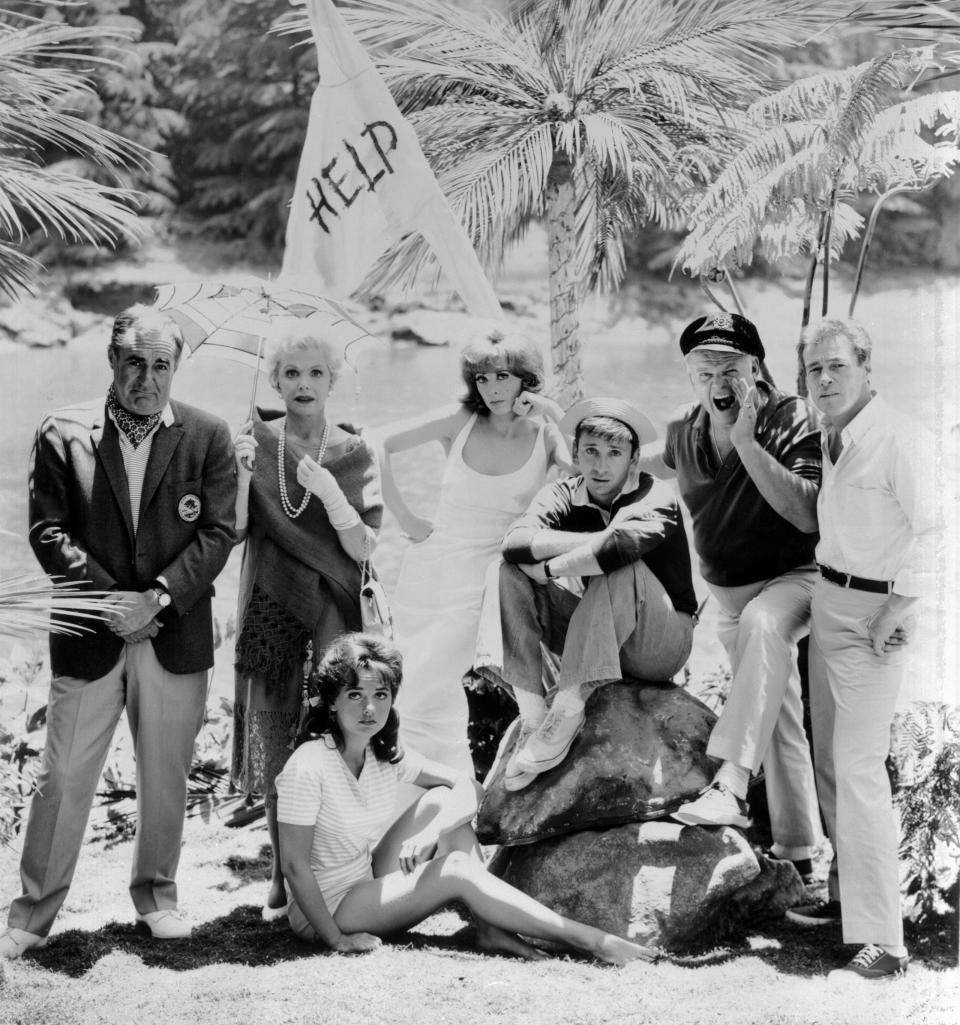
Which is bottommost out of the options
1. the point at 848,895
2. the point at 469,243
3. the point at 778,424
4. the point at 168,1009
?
the point at 168,1009

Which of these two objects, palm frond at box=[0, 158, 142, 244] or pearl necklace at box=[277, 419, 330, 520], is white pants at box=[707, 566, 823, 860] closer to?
pearl necklace at box=[277, 419, 330, 520]

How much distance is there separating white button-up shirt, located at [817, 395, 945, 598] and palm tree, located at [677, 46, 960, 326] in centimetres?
100

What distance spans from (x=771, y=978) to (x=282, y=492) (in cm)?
262

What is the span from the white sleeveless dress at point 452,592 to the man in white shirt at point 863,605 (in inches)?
46.7

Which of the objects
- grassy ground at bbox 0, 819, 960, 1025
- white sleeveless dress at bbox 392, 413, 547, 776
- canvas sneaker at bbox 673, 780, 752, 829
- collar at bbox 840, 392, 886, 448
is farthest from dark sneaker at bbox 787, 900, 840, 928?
collar at bbox 840, 392, 886, 448

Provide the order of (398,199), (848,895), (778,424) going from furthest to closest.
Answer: (398,199) < (778,424) < (848,895)

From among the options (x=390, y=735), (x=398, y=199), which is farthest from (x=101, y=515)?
(x=398, y=199)

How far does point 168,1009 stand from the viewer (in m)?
5.04

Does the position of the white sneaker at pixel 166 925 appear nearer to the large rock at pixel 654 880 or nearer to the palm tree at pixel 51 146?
the large rock at pixel 654 880

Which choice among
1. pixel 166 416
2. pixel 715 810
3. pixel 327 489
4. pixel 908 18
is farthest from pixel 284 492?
pixel 908 18

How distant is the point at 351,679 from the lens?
16.4ft

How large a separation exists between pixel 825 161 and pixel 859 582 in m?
1.76

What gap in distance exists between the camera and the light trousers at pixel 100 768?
528 centimetres

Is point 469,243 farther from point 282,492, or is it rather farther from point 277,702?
point 277,702
